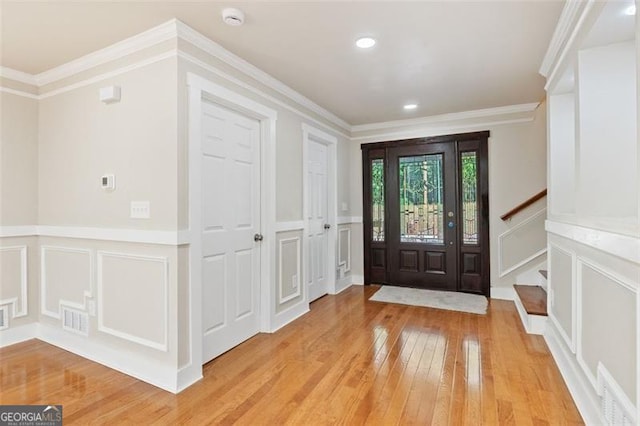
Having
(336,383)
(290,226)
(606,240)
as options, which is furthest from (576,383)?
(290,226)

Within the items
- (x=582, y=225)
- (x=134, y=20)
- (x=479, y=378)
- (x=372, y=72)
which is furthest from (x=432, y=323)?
(x=134, y=20)

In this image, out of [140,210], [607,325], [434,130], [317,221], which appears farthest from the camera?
[434,130]

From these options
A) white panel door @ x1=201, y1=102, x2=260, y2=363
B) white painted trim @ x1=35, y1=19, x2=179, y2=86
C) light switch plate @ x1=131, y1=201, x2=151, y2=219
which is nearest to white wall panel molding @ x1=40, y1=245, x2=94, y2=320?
light switch plate @ x1=131, y1=201, x2=151, y2=219

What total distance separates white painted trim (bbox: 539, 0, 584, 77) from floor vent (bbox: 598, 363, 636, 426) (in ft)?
6.74

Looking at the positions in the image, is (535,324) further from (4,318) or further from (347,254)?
(4,318)

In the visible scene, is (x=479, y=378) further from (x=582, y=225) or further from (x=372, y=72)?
(x=372, y=72)

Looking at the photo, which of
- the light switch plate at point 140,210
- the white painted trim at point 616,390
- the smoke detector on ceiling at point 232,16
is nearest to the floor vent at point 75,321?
the light switch plate at point 140,210

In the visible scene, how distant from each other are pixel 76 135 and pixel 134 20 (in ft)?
3.99

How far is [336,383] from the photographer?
2275 mm

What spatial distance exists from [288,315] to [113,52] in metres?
2.80

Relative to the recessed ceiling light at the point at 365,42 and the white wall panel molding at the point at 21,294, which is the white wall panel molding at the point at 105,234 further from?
the recessed ceiling light at the point at 365,42

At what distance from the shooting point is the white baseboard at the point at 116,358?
2.26 m

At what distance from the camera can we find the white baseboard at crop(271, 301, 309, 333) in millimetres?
3291

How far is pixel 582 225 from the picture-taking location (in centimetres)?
203
